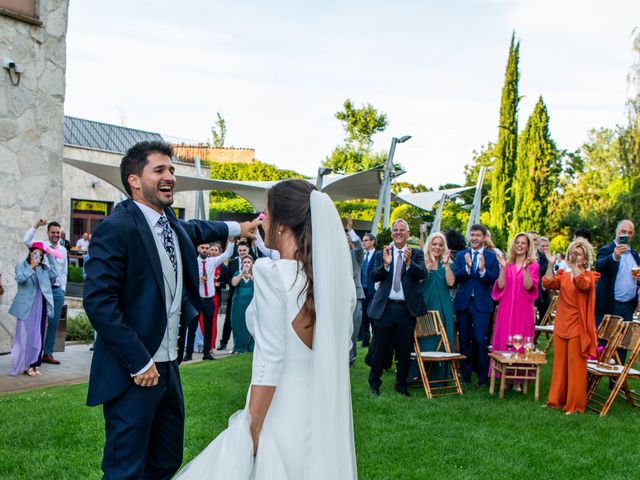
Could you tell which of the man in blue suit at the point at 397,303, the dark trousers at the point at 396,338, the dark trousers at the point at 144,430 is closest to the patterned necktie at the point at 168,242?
the dark trousers at the point at 144,430

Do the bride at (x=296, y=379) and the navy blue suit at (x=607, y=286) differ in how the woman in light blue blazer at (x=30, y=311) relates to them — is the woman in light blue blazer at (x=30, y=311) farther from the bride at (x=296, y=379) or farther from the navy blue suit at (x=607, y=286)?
the navy blue suit at (x=607, y=286)

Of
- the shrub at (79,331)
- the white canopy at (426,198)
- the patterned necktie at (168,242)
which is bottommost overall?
the shrub at (79,331)

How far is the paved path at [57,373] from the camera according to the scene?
27.2ft

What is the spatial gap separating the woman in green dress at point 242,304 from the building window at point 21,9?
202 inches

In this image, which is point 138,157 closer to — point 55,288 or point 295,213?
point 295,213

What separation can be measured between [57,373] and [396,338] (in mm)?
4733

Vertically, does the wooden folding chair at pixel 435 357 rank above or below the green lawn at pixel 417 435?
above

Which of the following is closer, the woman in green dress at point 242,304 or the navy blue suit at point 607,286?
the navy blue suit at point 607,286

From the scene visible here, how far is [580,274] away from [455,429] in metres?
2.34

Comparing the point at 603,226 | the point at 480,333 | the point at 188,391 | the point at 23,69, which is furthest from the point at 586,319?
the point at 603,226

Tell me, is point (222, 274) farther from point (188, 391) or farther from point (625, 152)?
point (625, 152)

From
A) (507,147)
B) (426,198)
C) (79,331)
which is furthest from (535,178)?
(79,331)

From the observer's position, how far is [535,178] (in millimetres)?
32094

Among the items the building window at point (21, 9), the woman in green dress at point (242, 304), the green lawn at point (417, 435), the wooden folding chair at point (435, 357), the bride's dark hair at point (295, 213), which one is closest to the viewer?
the bride's dark hair at point (295, 213)
